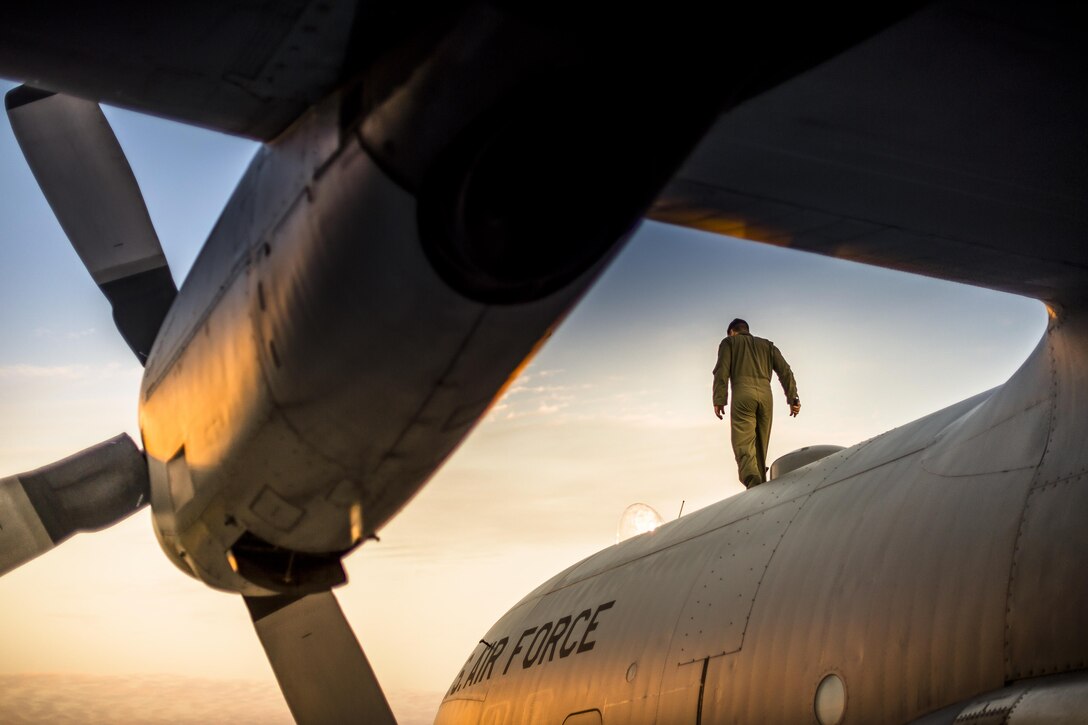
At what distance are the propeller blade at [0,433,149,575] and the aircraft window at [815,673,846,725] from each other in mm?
3260

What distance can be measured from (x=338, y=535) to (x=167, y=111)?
167 centimetres

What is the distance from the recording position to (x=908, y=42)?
2.37 meters

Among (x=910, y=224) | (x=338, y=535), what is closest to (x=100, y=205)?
(x=338, y=535)

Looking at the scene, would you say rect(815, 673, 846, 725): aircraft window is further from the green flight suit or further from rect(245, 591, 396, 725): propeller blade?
the green flight suit

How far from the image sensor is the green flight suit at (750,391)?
753 cm

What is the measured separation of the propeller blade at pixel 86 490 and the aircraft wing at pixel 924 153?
8.96 feet

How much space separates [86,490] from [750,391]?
493 centimetres

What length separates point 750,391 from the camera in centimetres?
757

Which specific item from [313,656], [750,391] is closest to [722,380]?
[750,391]

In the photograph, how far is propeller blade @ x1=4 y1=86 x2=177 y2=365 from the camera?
4.28m

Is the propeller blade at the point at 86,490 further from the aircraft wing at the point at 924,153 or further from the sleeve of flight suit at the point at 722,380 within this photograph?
the sleeve of flight suit at the point at 722,380

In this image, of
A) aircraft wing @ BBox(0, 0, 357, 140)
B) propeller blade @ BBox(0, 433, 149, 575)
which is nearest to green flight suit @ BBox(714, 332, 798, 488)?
propeller blade @ BBox(0, 433, 149, 575)

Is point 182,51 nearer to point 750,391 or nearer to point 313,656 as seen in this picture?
point 313,656

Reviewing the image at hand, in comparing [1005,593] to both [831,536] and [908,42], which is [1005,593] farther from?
[908,42]
